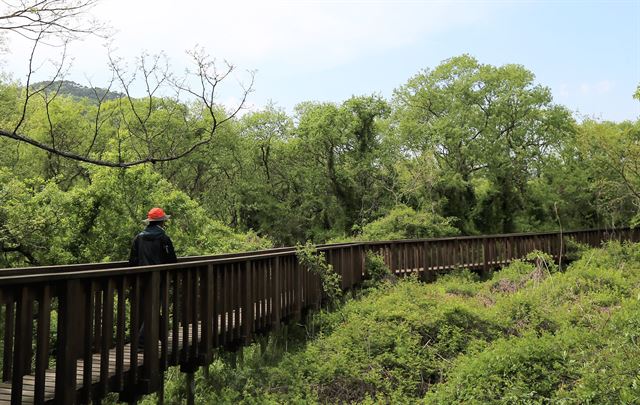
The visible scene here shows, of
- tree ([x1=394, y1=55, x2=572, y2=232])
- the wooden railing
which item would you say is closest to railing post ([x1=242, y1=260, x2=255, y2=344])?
the wooden railing

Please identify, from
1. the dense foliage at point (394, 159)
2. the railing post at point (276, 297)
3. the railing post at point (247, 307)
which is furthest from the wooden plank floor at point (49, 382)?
the dense foliage at point (394, 159)

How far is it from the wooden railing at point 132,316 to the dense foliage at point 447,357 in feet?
2.66

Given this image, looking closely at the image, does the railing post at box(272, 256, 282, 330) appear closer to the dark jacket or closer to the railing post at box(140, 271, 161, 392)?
the dark jacket

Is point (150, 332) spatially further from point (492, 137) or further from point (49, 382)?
point (492, 137)

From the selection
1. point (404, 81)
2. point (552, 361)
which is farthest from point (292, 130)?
point (552, 361)

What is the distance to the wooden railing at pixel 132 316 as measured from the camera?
3.70 m

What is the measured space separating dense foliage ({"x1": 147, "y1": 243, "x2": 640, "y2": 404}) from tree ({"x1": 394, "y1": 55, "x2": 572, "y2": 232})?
57.1ft

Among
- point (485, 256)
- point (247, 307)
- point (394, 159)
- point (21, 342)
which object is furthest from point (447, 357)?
point (394, 159)

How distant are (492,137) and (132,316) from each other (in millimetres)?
26938

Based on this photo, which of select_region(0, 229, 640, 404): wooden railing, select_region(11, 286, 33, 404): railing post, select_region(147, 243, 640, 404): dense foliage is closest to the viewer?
select_region(11, 286, 33, 404): railing post

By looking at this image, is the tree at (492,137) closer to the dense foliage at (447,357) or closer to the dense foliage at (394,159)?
the dense foliage at (394,159)

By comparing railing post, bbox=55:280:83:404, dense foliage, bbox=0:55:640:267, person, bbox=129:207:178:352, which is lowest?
railing post, bbox=55:280:83:404

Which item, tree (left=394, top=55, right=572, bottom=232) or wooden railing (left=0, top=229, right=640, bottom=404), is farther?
tree (left=394, top=55, right=572, bottom=232)

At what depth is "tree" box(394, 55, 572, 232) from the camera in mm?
28453
